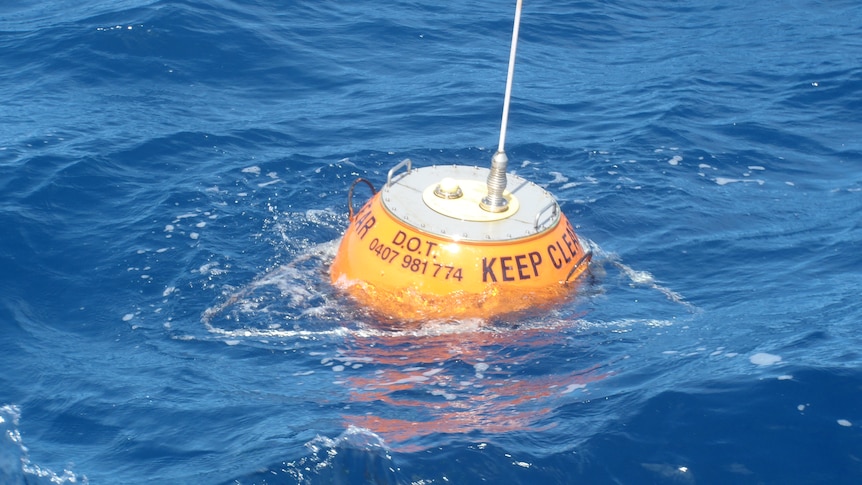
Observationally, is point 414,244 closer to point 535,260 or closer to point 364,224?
point 364,224

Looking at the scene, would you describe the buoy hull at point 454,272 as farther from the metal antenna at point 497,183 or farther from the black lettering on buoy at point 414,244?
the metal antenna at point 497,183

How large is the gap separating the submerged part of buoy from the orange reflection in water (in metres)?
0.28

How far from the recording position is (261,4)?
15570 millimetres

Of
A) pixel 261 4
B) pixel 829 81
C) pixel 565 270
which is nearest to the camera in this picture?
pixel 565 270

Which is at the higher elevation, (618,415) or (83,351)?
(618,415)

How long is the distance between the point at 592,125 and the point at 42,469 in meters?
8.24

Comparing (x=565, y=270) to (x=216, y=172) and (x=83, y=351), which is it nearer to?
(x=83, y=351)

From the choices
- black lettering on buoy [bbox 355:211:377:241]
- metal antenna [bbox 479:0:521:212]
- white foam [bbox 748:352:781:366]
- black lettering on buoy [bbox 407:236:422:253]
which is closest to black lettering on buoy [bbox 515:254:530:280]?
metal antenna [bbox 479:0:521:212]

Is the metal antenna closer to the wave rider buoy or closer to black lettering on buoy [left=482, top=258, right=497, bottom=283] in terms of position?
the wave rider buoy

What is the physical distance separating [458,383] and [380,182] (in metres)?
4.26

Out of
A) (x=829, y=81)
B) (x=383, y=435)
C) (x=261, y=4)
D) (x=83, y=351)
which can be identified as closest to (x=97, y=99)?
(x=261, y=4)

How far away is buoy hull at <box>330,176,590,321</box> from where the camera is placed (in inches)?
287

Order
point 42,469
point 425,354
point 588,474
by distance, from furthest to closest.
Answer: point 425,354 → point 42,469 → point 588,474

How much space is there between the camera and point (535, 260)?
741 cm
